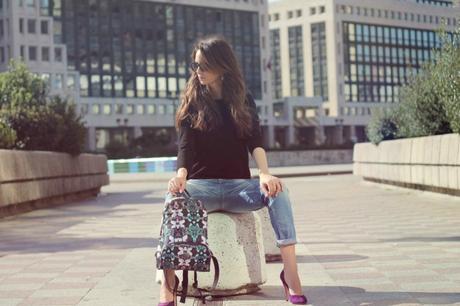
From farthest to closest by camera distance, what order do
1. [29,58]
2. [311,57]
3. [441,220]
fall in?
[311,57], [29,58], [441,220]

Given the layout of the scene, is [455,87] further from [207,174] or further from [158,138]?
[158,138]

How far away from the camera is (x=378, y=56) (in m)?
136

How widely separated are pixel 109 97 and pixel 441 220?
90365 mm

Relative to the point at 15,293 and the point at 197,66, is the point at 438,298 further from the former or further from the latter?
the point at 15,293

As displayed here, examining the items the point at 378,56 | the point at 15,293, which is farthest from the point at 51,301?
the point at 378,56

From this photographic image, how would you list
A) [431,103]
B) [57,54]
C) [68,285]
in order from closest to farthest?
[68,285] → [431,103] → [57,54]

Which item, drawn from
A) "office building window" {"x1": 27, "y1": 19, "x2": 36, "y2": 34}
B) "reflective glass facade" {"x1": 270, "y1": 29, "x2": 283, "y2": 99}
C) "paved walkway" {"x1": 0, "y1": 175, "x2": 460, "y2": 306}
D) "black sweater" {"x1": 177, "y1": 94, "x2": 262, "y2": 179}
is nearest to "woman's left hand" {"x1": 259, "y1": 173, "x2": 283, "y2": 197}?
"black sweater" {"x1": 177, "y1": 94, "x2": 262, "y2": 179}

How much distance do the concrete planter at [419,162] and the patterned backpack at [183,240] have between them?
9497 millimetres

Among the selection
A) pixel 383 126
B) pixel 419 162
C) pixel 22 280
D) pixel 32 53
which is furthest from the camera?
pixel 32 53

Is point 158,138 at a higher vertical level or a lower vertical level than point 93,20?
lower

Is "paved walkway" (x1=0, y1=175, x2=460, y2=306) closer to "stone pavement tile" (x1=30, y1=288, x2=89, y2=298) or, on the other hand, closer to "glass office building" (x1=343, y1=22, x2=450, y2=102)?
"stone pavement tile" (x1=30, y1=288, x2=89, y2=298)

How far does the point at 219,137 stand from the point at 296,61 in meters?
135

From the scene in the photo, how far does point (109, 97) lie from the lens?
98125 mm

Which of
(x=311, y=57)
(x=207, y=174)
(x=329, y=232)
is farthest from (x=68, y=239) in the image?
(x=311, y=57)
